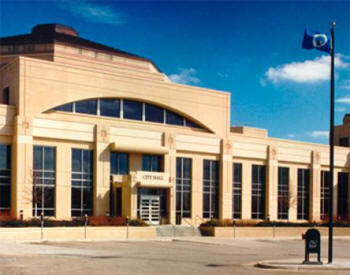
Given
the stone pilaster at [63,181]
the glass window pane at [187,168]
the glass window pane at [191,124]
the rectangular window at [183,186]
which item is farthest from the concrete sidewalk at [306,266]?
the glass window pane at [191,124]

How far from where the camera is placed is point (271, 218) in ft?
179

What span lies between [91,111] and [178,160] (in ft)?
29.2

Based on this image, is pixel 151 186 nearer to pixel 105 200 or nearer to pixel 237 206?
pixel 105 200

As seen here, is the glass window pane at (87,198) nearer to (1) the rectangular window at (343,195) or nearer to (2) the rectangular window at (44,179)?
(2) the rectangular window at (44,179)

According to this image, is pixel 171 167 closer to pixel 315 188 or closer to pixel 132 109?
pixel 132 109

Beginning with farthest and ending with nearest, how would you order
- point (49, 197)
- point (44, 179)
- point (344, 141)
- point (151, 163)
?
point (344, 141) < point (151, 163) < point (49, 197) < point (44, 179)

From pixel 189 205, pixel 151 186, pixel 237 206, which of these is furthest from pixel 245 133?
pixel 151 186

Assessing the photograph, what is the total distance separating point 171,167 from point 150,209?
4.03 meters

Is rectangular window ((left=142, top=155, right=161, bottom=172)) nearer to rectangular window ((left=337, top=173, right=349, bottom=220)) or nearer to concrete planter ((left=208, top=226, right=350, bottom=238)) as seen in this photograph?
concrete planter ((left=208, top=226, right=350, bottom=238))

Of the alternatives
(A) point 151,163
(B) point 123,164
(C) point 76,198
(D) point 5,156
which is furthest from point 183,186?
(D) point 5,156

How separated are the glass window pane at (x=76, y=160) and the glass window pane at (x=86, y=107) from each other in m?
3.12

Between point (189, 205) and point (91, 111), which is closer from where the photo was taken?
point (91, 111)

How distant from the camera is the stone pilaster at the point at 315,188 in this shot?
192ft

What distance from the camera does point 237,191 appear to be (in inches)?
2067
